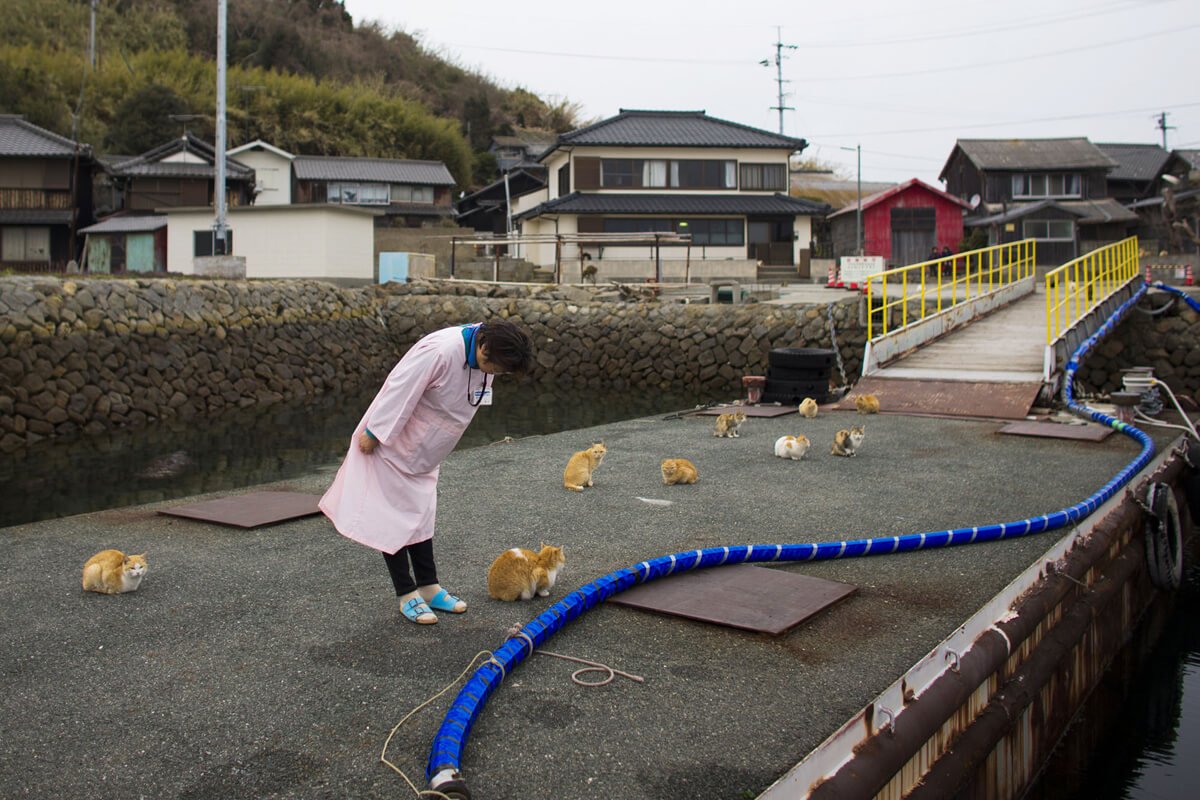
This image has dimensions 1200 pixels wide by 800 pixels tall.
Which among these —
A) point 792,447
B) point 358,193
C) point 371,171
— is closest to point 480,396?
point 792,447

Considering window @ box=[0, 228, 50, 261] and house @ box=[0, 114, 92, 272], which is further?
window @ box=[0, 228, 50, 261]

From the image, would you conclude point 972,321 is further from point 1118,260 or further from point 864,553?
point 864,553

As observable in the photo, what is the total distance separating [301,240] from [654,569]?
24318 millimetres

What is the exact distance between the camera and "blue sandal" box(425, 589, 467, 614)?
4.25 meters

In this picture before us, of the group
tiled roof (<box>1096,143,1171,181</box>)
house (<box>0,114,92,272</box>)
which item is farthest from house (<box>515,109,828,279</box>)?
tiled roof (<box>1096,143,1171,181</box>)

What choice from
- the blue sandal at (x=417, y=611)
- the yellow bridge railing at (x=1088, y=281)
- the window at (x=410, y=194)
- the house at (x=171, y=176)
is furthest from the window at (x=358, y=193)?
the blue sandal at (x=417, y=611)

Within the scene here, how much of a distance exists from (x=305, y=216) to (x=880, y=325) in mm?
15928

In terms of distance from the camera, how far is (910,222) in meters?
40.2

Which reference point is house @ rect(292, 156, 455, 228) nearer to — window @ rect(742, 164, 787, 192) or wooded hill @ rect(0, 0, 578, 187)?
wooded hill @ rect(0, 0, 578, 187)

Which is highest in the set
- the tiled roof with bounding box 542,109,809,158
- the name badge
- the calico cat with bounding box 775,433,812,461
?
the tiled roof with bounding box 542,109,809,158

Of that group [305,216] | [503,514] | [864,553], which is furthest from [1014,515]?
[305,216]

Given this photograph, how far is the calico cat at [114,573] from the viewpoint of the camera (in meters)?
4.57

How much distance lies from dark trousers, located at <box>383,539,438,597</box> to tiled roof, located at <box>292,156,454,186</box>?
120 feet

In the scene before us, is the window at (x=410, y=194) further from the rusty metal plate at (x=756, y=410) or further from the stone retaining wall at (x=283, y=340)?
the rusty metal plate at (x=756, y=410)
